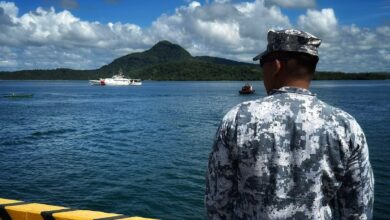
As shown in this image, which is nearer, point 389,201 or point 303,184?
point 303,184

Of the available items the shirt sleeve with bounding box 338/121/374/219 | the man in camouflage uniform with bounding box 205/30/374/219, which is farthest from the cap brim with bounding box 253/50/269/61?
the shirt sleeve with bounding box 338/121/374/219

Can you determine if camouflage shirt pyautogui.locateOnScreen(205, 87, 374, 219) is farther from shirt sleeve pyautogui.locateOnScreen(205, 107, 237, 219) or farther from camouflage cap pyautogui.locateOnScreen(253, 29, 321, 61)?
camouflage cap pyautogui.locateOnScreen(253, 29, 321, 61)

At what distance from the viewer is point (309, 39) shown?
10.2ft

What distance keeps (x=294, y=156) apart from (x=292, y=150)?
49 mm

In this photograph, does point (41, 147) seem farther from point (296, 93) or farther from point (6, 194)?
point (296, 93)

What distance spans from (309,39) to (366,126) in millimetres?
45077

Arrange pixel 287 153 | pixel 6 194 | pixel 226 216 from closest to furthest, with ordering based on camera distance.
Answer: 1. pixel 287 153
2. pixel 226 216
3. pixel 6 194

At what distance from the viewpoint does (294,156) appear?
305 centimetres

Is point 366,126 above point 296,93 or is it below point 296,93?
below

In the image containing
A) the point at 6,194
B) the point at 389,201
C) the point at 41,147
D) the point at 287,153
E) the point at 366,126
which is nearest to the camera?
the point at 287,153

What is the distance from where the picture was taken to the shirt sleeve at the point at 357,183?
10.1 ft

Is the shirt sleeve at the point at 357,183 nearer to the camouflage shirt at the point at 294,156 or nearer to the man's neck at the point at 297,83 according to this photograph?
the camouflage shirt at the point at 294,156

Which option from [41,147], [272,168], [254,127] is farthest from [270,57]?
[41,147]

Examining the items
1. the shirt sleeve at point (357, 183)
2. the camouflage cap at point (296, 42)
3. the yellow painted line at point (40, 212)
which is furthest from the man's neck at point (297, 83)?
the yellow painted line at point (40, 212)
